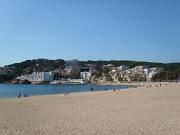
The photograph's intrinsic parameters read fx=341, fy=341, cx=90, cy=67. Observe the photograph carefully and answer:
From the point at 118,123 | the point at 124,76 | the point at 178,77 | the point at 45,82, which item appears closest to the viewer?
the point at 118,123

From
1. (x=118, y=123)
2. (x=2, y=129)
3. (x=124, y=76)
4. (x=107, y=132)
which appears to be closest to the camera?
(x=107, y=132)

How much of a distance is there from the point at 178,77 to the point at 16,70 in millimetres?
89144

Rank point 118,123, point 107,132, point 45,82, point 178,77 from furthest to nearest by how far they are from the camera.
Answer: point 45,82 < point 178,77 < point 118,123 < point 107,132

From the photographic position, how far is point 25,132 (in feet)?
35.9

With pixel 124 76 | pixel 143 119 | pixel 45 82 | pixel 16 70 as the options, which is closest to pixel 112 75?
pixel 124 76

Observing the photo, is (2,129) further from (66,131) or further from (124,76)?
(124,76)

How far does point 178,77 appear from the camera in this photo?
5207 inches

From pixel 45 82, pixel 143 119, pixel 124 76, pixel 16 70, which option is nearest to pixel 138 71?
pixel 124 76

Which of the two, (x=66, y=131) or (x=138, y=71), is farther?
(x=138, y=71)

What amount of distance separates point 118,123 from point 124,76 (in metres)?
164

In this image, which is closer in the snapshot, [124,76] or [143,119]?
[143,119]

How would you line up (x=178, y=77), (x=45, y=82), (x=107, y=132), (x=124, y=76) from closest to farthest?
(x=107, y=132) < (x=178, y=77) < (x=45, y=82) < (x=124, y=76)

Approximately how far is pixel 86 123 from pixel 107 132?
2.31m

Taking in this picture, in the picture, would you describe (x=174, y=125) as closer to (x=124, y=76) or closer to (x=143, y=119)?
(x=143, y=119)
